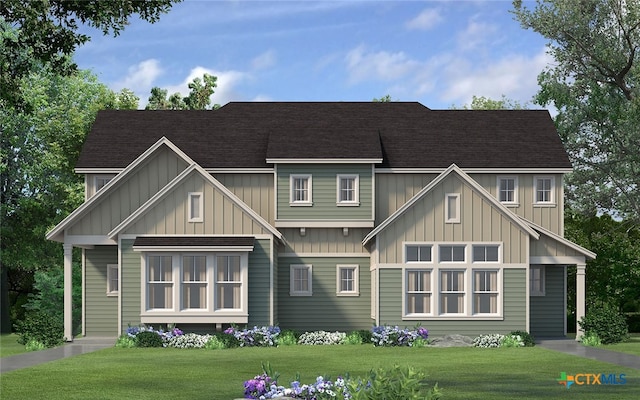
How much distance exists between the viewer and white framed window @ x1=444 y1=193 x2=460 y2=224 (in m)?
33.7

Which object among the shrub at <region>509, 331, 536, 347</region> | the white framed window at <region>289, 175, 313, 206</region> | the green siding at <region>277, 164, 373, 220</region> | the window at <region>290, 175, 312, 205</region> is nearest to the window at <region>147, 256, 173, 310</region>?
the green siding at <region>277, 164, 373, 220</region>

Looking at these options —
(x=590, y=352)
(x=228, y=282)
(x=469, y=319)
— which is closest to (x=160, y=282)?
(x=228, y=282)

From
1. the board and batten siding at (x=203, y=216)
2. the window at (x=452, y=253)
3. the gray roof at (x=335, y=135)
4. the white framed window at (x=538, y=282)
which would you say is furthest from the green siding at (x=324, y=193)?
the white framed window at (x=538, y=282)

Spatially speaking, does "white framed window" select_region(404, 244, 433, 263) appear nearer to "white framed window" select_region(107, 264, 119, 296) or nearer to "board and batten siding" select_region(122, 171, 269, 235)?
"board and batten siding" select_region(122, 171, 269, 235)

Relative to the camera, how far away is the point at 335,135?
1480 inches

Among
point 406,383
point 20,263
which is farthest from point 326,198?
point 406,383

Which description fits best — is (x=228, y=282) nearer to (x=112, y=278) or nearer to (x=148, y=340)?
(x=148, y=340)

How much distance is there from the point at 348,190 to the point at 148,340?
985 cm

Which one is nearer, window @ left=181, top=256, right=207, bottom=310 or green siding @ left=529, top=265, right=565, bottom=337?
window @ left=181, top=256, right=207, bottom=310

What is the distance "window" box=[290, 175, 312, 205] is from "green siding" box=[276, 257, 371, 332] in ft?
7.58

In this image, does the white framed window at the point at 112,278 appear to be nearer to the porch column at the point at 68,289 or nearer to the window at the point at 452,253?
the porch column at the point at 68,289

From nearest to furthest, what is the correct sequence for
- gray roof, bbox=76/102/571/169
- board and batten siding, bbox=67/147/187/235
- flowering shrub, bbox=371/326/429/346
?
flowering shrub, bbox=371/326/429/346, board and batten siding, bbox=67/147/187/235, gray roof, bbox=76/102/571/169

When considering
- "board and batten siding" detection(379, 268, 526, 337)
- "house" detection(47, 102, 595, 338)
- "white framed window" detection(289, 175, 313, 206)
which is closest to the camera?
"house" detection(47, 102, 595, 338)

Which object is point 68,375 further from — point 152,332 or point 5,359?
point 152,332
